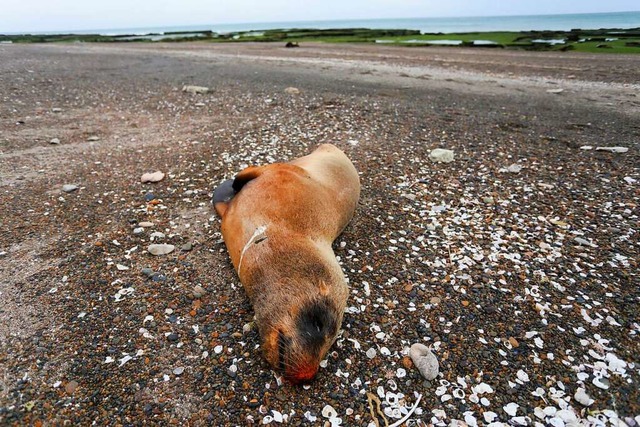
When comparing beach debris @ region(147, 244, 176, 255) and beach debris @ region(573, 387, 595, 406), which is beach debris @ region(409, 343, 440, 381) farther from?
beach debris @ region(147, 244, 176, 255)

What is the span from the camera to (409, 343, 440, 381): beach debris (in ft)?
9.91

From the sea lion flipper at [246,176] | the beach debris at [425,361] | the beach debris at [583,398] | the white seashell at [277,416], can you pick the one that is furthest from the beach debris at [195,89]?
the beach debris at [583,398]

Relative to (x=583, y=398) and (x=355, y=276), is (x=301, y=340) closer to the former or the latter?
(x=355, y=276)

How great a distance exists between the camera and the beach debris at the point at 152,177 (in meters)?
5.89

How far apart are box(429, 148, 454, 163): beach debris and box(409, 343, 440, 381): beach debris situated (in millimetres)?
4374

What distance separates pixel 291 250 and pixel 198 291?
1.12 m

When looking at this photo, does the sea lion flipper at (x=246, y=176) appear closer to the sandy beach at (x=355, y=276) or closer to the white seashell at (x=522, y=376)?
the sandy beach at (x=355, y=276)

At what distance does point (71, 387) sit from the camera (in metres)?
2.79

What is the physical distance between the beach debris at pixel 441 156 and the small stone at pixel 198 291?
478 centimetres

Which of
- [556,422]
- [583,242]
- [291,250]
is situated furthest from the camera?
[583,242]

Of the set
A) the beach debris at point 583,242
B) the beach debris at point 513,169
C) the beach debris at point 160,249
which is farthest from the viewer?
the beach debris at point 513,169

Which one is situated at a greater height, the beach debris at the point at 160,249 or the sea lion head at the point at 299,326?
the sea lion head at the point at 299,326

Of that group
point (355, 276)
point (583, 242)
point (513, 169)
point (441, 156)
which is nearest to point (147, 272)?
point (355, 276)

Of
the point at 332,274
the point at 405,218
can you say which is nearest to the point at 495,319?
the point at 332,274
